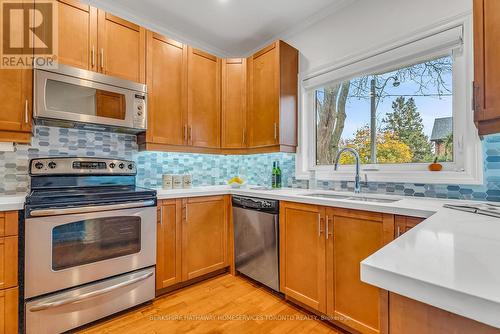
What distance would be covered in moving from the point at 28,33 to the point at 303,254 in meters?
2.51

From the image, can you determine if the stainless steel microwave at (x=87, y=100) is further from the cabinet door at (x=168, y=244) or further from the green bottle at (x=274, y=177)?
the green bottle at (x=274, y=177)

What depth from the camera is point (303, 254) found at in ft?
5.89

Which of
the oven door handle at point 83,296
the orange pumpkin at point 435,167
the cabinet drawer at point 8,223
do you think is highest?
the orange pumpkin at point 435,167

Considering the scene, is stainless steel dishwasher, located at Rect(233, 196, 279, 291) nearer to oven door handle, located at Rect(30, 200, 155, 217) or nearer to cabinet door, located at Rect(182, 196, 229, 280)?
cabinet door, located at Rect(182, 196, 229, 280)

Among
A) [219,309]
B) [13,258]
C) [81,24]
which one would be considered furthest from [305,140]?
[13,258]

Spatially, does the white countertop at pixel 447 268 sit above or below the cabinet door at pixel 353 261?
above

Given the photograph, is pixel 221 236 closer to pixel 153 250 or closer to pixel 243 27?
pixel 153 250

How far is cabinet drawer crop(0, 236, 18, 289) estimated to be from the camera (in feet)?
4.43

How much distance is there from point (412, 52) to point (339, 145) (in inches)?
36.2

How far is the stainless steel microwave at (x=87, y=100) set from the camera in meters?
1.67

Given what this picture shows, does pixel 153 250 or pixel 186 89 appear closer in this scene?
pixel 153 250

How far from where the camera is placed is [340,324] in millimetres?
1610

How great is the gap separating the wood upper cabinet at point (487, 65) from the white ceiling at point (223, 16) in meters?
1.46

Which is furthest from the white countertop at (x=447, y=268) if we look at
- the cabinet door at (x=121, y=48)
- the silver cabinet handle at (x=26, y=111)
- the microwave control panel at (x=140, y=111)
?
the cabinet door at (x=121, y=48)
